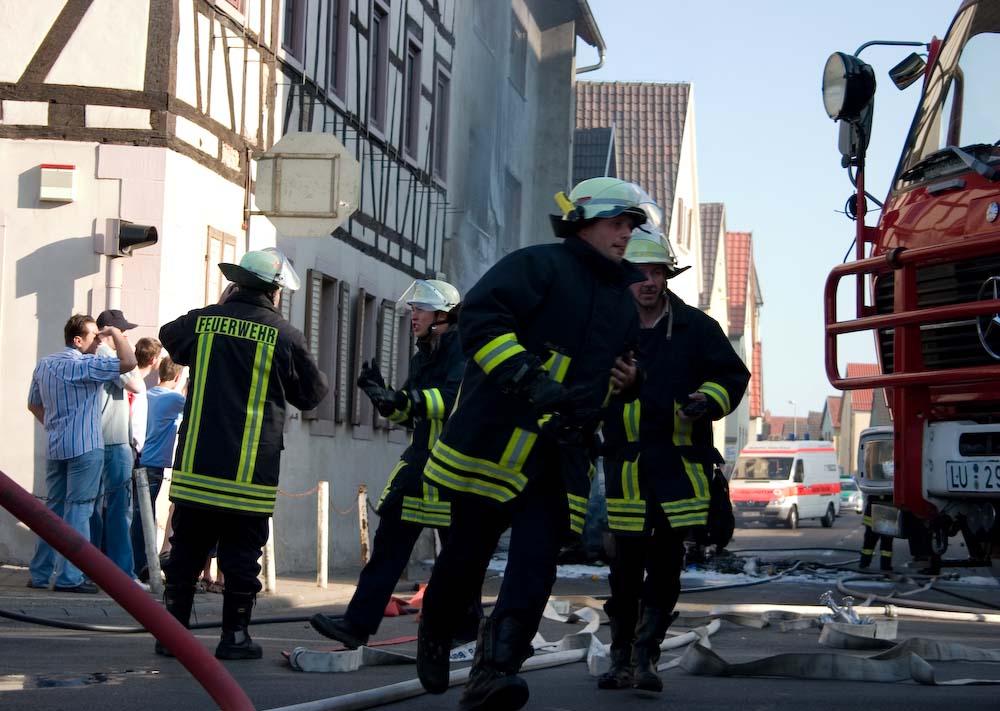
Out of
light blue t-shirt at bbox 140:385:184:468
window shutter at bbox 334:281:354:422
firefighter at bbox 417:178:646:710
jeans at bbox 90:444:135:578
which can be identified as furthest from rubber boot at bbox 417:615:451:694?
window shutter at bbox 334:281:354:422

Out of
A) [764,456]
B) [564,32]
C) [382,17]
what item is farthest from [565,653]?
[764,456]

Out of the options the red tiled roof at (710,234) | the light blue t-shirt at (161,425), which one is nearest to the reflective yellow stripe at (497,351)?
the light blue t-shirt at (161,425)

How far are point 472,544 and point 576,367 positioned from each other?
2.28 ft

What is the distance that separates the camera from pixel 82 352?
38.8 ft

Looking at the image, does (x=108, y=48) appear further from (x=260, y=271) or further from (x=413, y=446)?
(x=413, y=446)

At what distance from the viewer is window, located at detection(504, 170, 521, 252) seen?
1288 inches

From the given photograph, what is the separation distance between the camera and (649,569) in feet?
23.6

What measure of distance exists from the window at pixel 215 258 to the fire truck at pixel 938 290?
6875 mm

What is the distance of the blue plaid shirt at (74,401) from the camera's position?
37.6ft

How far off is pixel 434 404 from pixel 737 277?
2815 inches

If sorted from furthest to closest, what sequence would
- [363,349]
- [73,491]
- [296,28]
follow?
1. [363,349]
2. [296,28]
3. [73,491]

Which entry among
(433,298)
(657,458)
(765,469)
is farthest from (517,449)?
(765,469)

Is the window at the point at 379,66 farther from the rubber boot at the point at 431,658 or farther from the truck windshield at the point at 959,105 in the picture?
the rubber boot at the point at 431,658

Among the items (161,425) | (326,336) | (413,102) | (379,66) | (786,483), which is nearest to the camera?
(161,425)
